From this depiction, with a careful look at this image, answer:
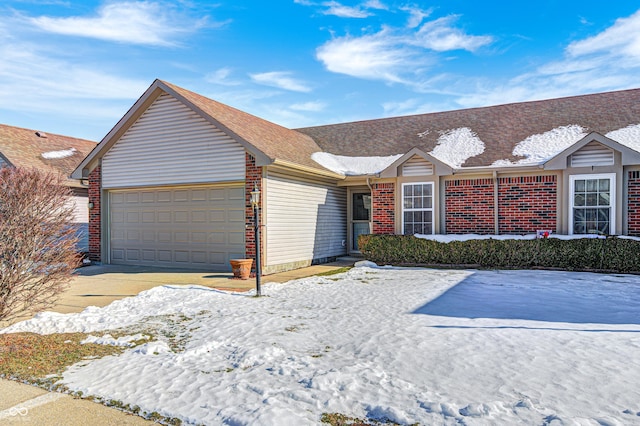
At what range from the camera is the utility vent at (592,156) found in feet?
37.7

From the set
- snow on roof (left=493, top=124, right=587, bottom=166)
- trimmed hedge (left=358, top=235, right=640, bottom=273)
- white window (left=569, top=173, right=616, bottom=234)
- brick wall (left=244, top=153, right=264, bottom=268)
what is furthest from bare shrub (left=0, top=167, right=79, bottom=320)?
white window (left=569, top=173, right=616, bottom=234)

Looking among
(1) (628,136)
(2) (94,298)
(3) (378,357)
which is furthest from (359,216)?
(3) (378,357)

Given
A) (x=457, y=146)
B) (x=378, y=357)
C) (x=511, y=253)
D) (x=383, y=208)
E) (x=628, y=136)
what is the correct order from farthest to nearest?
1. (x=457, y=146)
2. (x=383, y=208)
3. (x=628, y=136)
4. (x=511, y=253)
5. (x=378, y=357)

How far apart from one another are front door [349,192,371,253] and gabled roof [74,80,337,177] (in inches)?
92.0

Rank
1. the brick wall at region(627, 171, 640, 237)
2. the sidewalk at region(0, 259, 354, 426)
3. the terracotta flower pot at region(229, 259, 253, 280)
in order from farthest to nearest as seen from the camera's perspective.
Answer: the brick wall at region(627, 171, 640, 237) → the terracotta flower pot at region(229, 259, 253, 280) → the sidewalk at region(0, 259, 354, 426)

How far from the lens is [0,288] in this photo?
19.6 feet

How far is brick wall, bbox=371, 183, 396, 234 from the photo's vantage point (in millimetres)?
13945

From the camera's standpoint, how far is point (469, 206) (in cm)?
1311

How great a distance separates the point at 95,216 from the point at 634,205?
15.4 meters

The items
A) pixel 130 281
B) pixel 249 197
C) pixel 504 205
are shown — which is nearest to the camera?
pixel 130 281

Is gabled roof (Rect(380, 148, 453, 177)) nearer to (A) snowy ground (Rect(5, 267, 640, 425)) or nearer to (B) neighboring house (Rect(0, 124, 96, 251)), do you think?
(A) snowy ground (Rect(5, 267, 640, 425))

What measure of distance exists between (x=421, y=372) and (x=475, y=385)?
21.4 inches

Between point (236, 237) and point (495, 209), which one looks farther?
point (495, 209)

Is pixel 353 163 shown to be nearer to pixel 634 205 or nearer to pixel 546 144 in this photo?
pixel 546 144
